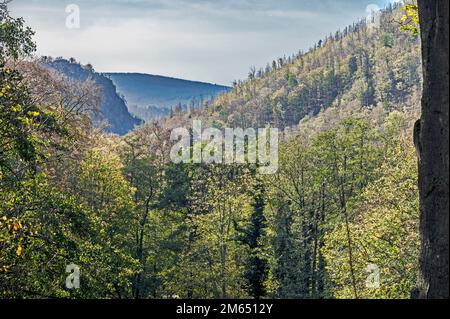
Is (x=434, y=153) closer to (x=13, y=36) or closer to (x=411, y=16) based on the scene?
(x=411, y=16)

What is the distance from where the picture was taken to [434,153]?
481 centimetres

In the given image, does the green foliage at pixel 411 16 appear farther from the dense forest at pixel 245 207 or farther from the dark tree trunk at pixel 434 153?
the dense forest at pixel 245 207

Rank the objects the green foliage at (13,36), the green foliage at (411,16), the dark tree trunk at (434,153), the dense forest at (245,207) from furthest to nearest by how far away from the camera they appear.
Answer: the dense forest at (245,207), the green foliage at (13,36), the green foliage at (411,16), the dark tree trunk at (434,153)

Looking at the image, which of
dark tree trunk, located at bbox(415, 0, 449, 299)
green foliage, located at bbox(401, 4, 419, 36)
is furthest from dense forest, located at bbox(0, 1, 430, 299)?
dark tree trunk, located at bbox(415, 0, 449, 299)

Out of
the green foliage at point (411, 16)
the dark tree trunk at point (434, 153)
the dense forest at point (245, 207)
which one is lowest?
the dense forest at point (245, 207)

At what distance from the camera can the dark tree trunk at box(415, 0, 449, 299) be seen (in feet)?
15.3

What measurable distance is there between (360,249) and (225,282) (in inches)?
421

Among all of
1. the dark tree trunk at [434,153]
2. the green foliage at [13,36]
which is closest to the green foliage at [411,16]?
the dark tree trunk at [434,153]

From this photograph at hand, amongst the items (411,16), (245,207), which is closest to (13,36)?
(411,16)

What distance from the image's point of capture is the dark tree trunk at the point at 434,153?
4660mm

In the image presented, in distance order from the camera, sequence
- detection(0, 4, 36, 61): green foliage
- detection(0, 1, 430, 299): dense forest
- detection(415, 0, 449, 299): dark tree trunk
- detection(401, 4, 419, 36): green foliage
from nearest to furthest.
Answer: detection(415, 0, 449, 299): dark tree trunk, detection(401, 4, 419, 36): green foliage, detection(0, 4, 36, 61): green foliage, detection(0, 1, 430, 299): dense forest

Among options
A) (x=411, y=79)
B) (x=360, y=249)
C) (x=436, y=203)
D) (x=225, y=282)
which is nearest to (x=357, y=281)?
(x=360, y=249)

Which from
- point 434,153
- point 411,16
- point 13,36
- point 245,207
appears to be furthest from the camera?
point 245,207

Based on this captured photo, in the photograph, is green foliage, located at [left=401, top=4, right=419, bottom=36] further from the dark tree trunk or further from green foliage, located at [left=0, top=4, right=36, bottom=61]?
green foliage, located at [left=0, top=4, right=36, bottom=61]
